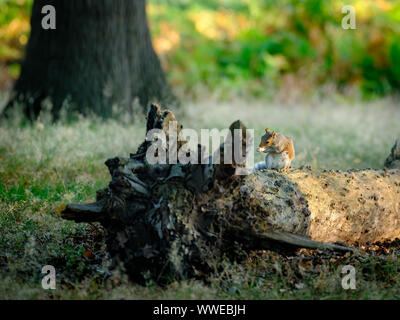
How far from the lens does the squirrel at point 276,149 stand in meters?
4.21

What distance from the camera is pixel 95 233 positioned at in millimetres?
4262

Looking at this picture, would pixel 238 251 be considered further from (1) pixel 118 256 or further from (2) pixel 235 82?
(2) pixel 235 82

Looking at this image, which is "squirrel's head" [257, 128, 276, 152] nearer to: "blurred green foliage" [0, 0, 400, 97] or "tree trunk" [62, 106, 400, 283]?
"tree trunk" [62, 106, 400, 283]

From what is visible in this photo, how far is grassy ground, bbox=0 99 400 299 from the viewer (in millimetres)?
3213

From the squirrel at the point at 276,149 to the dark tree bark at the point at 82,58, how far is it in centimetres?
380

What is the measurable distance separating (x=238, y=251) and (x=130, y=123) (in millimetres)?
4325

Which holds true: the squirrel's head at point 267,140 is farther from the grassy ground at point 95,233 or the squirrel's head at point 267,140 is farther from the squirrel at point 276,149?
the grassy ground at point 95,233

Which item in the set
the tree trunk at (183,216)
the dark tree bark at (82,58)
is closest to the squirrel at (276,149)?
the tree trunk at (183,216)

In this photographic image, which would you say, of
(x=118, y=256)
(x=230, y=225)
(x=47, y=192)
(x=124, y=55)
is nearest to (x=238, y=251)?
(x=230, y=225)

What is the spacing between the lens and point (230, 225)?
3.41 m

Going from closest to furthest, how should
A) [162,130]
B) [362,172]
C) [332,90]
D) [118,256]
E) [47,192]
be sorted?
1. [118,256]
2. [162,130]
3. [362,172]
4. [47,192]
5. [332,90]

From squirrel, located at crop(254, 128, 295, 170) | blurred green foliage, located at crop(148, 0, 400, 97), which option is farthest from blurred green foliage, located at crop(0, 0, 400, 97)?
squirrel, located at crop(254, 128, 295, 170)

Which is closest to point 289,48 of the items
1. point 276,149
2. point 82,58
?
point 82,58

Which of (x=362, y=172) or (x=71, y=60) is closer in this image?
(x=362, y=172)
